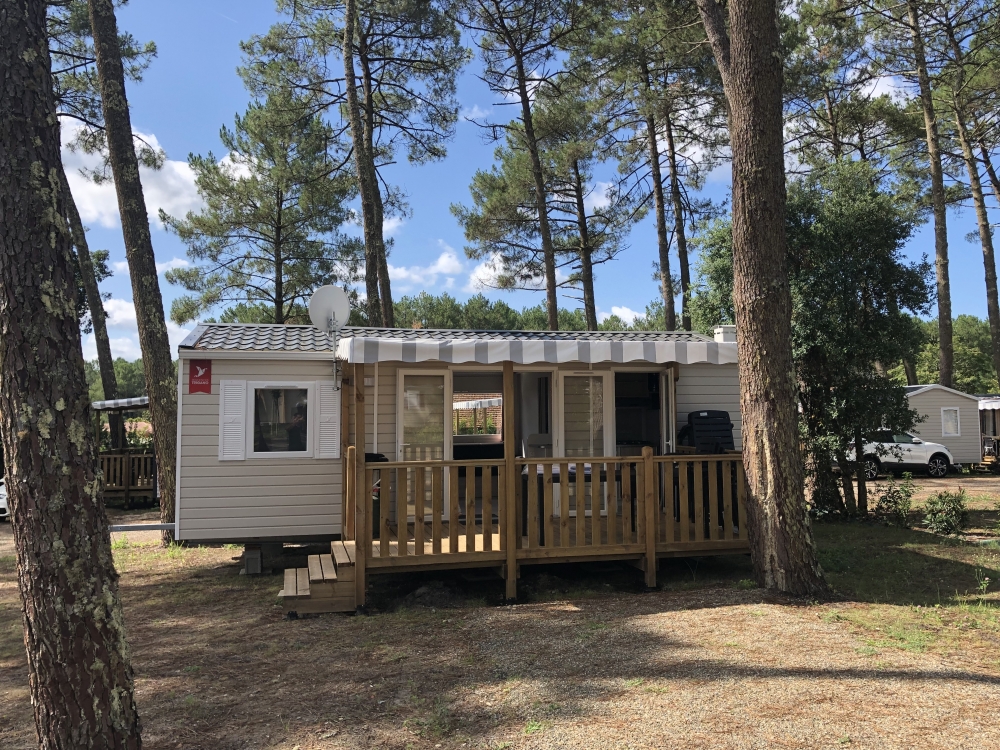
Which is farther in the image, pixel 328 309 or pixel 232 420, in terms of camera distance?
pixel 232 420

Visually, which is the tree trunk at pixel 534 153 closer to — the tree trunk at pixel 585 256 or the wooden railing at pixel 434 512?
the tree trunk at pixel 585 256

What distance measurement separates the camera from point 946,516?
9.27 meters

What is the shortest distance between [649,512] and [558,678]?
279 cm

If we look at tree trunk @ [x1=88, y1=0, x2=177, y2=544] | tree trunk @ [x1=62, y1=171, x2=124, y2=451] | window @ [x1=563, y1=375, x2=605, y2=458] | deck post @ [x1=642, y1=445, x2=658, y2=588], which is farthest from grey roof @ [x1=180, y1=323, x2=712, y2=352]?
tree trunk @ [x1=62, y1=171, x2=124, y2=451]

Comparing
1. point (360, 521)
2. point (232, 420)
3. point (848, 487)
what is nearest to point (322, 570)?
point (360, 521)

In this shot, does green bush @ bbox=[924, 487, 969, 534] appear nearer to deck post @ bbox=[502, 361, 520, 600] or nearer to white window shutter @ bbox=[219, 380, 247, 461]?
deck post @ bbox=[502, 361, 520, 600]

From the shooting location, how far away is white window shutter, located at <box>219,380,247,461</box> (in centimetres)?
766

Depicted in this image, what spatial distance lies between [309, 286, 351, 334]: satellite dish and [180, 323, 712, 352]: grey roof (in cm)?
35

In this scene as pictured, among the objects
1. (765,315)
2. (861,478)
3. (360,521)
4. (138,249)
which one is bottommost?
(861,478)

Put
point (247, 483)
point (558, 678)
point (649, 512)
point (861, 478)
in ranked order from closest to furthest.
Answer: point (558, 678), point (649, 512), point (247, 483), point (861, 478)

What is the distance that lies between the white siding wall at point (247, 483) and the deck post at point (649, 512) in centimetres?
344

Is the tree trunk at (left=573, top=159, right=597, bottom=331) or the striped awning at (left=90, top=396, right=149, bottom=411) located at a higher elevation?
the tree trunk at (left=573, top=159, right=597, bottom=331)

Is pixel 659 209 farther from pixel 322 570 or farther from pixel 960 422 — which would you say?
pixel 322 570

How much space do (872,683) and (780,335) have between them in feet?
9.51
